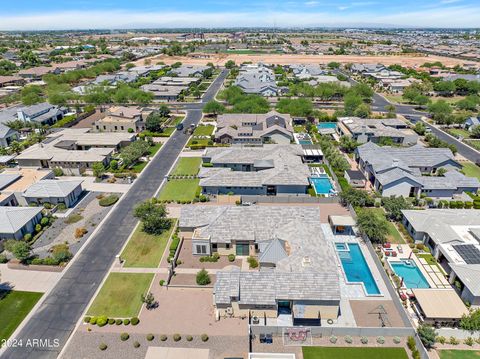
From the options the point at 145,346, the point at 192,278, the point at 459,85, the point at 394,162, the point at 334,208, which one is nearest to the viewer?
the point at 145,346

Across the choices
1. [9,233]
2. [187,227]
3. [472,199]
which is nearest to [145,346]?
[187,227]

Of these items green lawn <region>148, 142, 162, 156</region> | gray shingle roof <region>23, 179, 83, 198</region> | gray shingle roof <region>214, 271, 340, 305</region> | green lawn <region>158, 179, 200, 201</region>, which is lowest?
green lawn <region>148, 142, 162, 156</region>

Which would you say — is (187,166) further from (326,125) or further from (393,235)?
(326,125)

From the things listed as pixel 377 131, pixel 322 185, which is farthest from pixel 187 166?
pixel 377 131

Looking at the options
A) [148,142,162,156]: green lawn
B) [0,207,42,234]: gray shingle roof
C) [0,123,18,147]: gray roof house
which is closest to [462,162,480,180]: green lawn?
[148,142,162,156]: green lawn

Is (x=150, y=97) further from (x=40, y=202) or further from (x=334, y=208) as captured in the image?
(x=334, y=208)

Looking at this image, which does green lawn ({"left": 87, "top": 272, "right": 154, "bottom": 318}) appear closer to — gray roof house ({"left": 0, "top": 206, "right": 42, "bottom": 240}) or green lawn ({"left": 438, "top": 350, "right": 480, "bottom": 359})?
gray roof house ({"left": 0, "top": 206, "right": 42, "bottom": 240})
